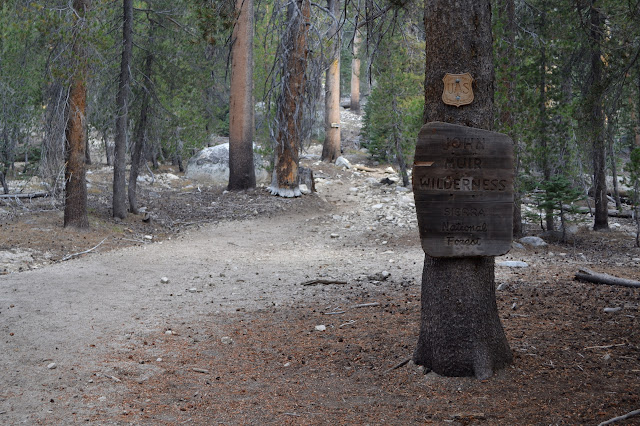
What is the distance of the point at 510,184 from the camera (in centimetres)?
442

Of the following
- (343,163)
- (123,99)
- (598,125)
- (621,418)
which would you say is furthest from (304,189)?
(621,418)

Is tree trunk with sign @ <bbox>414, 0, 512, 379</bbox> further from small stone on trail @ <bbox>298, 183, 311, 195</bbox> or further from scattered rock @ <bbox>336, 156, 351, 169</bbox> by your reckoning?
scattered rock @ <bbox>336, 156, 351, 169</bbox>

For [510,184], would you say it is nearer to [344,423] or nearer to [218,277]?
[344,423]

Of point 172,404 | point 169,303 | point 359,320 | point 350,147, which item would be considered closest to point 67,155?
point 169,303

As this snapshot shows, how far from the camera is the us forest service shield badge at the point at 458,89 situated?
14.2ft

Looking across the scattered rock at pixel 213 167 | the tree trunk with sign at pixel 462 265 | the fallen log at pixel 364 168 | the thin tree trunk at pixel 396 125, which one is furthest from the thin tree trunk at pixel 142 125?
the fallen log at pixel 364 168

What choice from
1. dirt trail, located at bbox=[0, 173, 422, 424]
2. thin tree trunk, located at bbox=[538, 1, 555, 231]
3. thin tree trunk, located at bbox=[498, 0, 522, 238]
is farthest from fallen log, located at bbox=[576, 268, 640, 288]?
thin tree trunk, located at bbox=[538, 1, 555, 231]

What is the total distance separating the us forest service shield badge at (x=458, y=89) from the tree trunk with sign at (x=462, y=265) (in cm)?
4

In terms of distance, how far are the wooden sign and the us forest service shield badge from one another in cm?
20

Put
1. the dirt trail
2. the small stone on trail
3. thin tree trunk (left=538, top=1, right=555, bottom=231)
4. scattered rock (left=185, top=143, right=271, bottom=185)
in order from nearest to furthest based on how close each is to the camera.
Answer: the dirt trail, thin tree trunk (left=538, top=1, right=555, bottom=231), the small stone on trail, scattered rock (left=185, top=143, right=271, bottom=185)

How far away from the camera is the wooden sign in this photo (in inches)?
171

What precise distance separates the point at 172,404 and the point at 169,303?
3.20 m

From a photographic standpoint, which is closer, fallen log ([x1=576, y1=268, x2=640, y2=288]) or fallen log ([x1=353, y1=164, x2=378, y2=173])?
fallen log ([x1=576, y1=268, x2=640, y2=288])

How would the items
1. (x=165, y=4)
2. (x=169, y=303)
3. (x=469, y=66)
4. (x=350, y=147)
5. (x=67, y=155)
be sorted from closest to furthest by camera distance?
1. (x=469, y=66)
2. (x=169, y=303)
3. (x=67, y=155)
4. (x=165, y=4)
5. (x=350, y=147)
